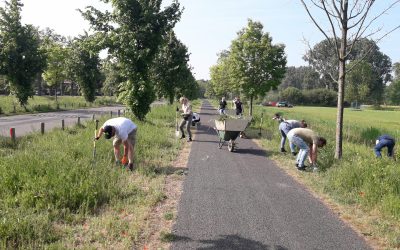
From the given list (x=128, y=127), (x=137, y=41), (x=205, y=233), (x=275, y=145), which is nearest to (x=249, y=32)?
(x=137, y=41)

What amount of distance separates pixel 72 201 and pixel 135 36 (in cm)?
1411

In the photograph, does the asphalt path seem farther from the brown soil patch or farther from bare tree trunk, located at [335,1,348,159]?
bare tree trunk, located at [335,1,348,159]

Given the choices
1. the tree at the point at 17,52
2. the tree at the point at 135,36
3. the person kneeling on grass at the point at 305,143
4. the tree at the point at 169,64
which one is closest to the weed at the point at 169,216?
the person kneeling on grass at the point at 305,143

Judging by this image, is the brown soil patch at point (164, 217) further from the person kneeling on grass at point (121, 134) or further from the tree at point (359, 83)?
the tree at point (359, 83)

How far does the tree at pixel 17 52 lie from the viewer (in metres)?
30.3

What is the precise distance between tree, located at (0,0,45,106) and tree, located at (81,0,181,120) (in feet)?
48.2

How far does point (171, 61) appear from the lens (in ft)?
107

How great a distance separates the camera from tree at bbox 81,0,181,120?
19078mm

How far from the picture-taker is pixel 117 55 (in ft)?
64.1

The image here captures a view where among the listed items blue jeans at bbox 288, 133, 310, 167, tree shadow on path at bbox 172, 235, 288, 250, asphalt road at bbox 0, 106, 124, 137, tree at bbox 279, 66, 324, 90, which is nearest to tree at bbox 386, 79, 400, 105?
tree at bbox 279, 66, 324, 90

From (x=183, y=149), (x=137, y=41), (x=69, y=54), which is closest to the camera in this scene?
(x=183, y=149)

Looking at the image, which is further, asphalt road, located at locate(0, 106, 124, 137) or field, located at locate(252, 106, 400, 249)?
asphalt road, located at locate(0, 106, 124, 137)

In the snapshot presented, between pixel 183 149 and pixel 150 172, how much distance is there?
440cm

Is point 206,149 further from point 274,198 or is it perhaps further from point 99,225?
point 99,225
